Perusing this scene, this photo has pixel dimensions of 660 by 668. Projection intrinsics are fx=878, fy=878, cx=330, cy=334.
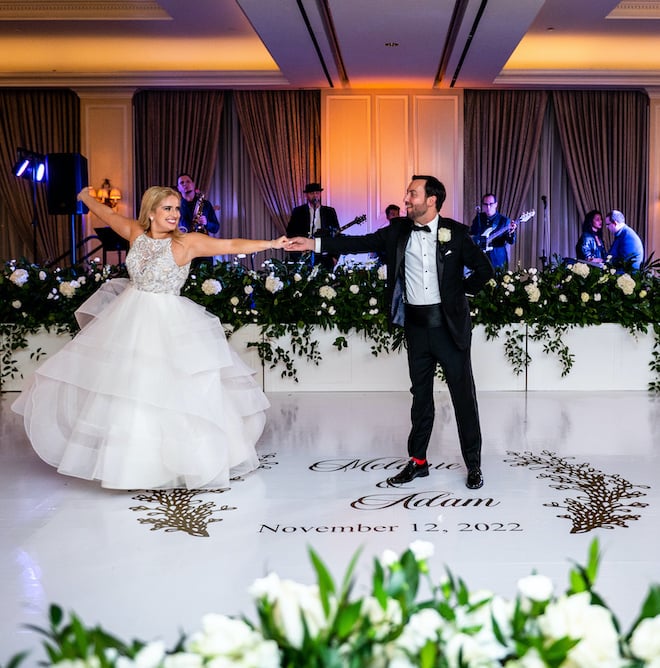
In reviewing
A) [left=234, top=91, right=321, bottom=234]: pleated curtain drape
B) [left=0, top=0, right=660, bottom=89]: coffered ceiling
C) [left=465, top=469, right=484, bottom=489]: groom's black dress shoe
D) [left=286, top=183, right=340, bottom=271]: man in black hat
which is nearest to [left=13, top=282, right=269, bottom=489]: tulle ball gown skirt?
[left=465, top=469, right=484, bottom=489]: groom's black dress shoe

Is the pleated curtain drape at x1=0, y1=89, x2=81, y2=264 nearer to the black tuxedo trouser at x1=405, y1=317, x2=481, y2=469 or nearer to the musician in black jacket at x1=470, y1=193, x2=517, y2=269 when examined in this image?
the musician in black jacket at x1=470, y1=193, x2=517, y2=269

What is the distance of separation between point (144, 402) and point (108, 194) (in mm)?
9154

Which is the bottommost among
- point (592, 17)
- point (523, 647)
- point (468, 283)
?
point (523, 647)

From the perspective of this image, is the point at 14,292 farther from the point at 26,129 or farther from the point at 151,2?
the point at 26,129

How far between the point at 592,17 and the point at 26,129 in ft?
27.4

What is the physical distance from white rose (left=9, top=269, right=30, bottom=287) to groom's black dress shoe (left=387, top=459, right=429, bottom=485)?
4.44 m

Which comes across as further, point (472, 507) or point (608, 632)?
point (472, 507)

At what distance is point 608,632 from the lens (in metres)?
0.89

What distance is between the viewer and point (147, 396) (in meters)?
4.50

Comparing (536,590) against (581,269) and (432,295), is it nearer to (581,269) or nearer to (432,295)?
(432,295)

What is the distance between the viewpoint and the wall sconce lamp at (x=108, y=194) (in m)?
12.9

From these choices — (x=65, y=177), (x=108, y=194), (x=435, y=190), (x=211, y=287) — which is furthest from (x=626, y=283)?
(x=108, y=194)

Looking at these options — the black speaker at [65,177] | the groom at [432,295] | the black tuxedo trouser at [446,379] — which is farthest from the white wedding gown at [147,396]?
the black speaker at [65,177]

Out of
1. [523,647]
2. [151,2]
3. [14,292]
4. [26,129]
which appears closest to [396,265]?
[523,647]
